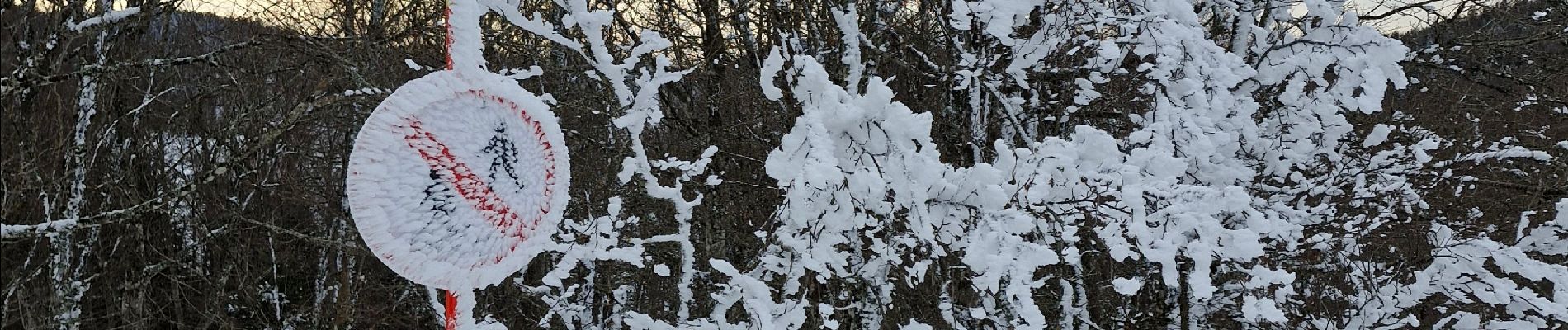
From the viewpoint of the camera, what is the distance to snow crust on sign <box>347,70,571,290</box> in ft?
4.13

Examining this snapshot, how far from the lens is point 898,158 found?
267 centimetres

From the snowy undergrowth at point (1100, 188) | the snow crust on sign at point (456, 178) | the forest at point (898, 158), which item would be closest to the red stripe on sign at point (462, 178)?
the snow crust on sign at point (456, 178)

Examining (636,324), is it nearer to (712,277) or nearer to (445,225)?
(712,277)

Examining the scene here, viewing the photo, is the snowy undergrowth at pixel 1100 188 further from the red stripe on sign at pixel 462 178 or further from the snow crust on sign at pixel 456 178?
the red stripe on sign at pixel 462 178

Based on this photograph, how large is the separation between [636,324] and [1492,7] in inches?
179

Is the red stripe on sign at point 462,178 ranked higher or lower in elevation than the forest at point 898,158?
lower

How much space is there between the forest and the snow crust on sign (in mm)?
152

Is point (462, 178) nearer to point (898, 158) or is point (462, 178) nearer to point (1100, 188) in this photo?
point (898, 158)

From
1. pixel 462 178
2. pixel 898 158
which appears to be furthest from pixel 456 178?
pixel 898 158

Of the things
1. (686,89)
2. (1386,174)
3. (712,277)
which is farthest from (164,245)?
(1386,174)

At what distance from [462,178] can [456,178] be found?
1 cm

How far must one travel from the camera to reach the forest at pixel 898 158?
2.95 m

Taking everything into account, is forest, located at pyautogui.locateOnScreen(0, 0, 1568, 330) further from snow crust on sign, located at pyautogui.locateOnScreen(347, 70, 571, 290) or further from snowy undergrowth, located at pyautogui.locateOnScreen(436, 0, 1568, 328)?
snow crust on sign, located at pyautogui.locateOnScreen(347, 70, 571, 290)

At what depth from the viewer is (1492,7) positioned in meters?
4.72
